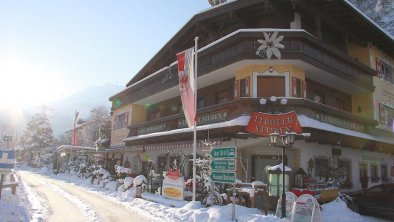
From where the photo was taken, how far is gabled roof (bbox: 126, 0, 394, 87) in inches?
760

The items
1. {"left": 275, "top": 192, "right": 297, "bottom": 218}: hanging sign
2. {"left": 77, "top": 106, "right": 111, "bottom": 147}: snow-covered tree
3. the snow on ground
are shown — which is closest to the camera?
the snow on ground

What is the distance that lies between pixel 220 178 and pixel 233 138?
20.6 ft

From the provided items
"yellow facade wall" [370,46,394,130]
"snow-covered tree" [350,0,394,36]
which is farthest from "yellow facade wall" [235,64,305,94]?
"snow-covered tree" [350,0,394,36]

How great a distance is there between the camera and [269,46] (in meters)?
16.9

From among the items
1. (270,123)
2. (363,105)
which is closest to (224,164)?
(270,123)

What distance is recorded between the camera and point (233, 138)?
1872cm

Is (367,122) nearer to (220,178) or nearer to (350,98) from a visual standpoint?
(350,98)

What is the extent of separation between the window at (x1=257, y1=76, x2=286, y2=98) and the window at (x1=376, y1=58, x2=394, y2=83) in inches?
389

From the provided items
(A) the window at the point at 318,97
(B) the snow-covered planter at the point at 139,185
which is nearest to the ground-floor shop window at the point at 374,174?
(A) the window at the point at 318,97

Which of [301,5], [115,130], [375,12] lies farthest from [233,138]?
[375,12]

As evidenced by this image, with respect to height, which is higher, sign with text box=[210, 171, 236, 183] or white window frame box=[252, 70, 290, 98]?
white window frame box=[252, 70, 290, 98]

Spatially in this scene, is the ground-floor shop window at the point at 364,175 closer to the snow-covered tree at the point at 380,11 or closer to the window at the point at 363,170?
the window at the point at 363,170

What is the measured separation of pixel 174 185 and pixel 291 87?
751cm

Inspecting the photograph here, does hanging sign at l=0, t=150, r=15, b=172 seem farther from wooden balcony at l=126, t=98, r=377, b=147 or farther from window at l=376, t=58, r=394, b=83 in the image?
window at l=376, t=58, r=394, b=83
